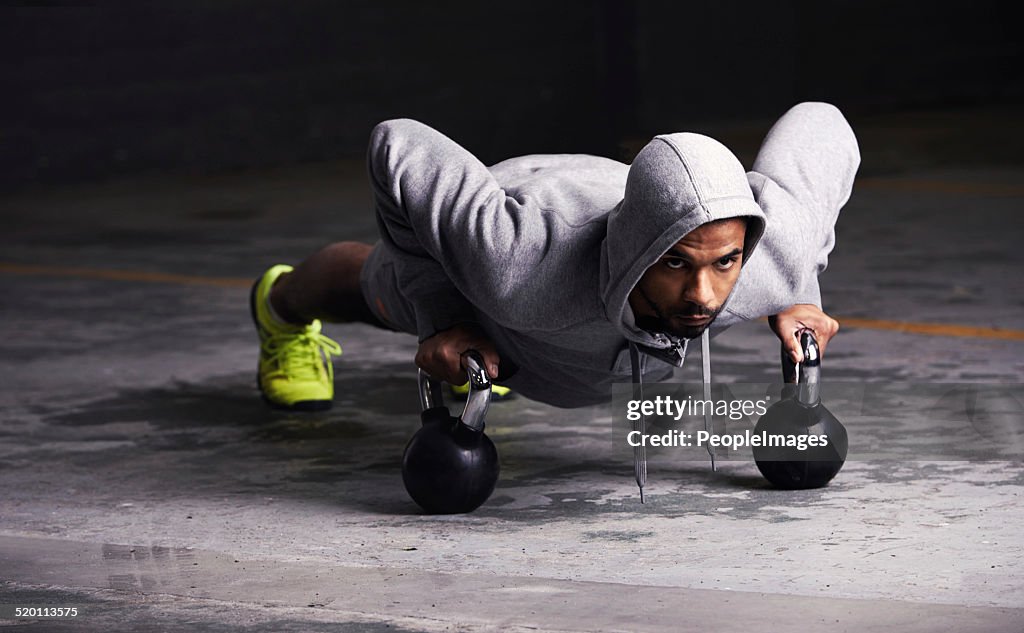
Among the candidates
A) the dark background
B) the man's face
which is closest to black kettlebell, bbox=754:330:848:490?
the man's face

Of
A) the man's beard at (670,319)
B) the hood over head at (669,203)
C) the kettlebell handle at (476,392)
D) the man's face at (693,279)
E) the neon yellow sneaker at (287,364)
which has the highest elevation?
the hood over head at (669,203)

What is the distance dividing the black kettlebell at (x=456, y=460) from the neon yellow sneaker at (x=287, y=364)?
39.4 inches

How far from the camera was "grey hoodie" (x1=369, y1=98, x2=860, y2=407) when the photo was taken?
2.76m

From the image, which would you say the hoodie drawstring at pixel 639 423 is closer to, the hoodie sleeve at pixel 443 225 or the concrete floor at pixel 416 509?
the concrete floor at pixel 416 509

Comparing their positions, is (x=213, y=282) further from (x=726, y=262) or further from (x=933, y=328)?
(x=726, y=262)

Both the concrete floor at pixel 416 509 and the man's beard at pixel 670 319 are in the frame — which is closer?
the concrete floor at pixel 416 509

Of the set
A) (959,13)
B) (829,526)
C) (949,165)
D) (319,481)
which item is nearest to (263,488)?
(319,481)

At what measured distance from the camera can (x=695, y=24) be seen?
10664 millimetres

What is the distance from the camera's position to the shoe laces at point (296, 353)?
415 centimetres

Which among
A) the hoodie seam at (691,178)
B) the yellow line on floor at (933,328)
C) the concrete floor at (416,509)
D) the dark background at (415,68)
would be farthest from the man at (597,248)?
the dark background at (415,68)

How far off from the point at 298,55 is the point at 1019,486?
6.85 metres

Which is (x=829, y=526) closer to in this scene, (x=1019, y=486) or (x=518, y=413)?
(x=1019, y=486)

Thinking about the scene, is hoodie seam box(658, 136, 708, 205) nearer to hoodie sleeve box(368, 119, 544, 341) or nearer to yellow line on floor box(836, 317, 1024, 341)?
hoodie sleeve box(368, 119, 544, 341)

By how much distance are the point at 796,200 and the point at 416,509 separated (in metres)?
0.97
